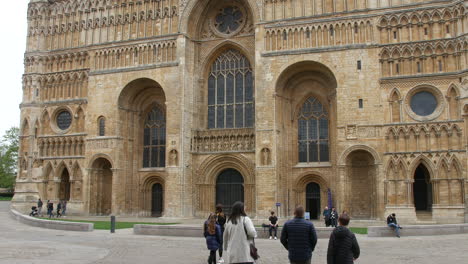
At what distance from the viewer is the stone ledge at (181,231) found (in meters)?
21.0

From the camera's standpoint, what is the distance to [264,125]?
33.2 metres

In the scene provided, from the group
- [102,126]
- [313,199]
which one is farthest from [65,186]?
[313,199]

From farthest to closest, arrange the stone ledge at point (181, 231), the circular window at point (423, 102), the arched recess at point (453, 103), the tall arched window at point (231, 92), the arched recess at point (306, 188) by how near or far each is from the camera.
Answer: the tall arched window at point (231, 92)
the arched recess at point (306, 188)
the circular window at point (423, 102)
the arched recess at point (453, 103)
the stone ledge at point (181, 231)

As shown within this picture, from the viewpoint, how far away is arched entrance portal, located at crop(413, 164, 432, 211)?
32.9m

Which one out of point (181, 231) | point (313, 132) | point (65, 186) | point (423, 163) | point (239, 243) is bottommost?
point (181, 231)

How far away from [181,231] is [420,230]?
10.8 metres

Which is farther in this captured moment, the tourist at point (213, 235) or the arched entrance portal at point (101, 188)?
the arched entrance portal at point (101, 188)

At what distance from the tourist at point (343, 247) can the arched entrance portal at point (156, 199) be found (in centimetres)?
3216

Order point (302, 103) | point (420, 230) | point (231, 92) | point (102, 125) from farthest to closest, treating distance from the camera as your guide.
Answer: point (102, 125), point (231, 92), point (302, 103), point (420, 230)

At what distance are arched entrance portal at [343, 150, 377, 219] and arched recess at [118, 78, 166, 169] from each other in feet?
50.2

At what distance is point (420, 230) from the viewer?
21562 millimetres

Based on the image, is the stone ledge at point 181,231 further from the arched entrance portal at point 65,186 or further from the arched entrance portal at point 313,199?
the arched entrance portal at point 65,186

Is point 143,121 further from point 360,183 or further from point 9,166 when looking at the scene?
point 9,166

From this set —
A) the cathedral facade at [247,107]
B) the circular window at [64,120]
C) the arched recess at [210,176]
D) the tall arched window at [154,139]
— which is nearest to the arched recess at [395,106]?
the cathedral facade at [247,107]
